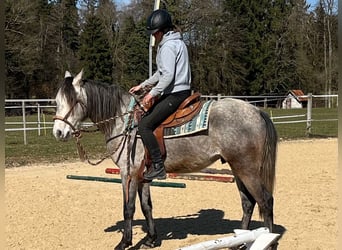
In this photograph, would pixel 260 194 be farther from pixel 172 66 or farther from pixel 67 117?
pixel 67 117

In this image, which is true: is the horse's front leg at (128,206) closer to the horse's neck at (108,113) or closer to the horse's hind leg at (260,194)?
the horse's neck at (108,113)

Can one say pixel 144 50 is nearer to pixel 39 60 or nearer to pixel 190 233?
pixel 39 60

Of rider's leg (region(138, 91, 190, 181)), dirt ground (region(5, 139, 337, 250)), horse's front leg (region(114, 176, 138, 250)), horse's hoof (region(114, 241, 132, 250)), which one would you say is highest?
rider's leg (region(138, 91, 190, 181))

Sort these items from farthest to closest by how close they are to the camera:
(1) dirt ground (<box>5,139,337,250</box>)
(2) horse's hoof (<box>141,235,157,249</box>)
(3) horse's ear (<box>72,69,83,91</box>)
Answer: (1) dirt ground (<box>5,139,337,250</box>) < (2) horse's hoof (<box>141,235,157,249</box>) < (3) horse's ear (<box>72,69,83,91</box>)

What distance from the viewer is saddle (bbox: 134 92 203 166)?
15.5ft

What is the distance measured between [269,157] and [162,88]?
1.32 metres

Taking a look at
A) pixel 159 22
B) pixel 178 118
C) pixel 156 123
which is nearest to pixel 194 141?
pixel 178 118

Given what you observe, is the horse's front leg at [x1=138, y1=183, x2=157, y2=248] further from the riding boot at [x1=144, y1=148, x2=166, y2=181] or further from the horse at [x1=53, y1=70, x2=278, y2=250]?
the riding boot at [x1=144, y1=148, x2=166, y2=181]

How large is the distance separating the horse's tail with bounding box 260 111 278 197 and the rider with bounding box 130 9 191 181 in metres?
0.94

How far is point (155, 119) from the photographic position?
465 cm

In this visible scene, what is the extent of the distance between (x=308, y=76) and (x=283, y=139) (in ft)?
Answer: 80.5

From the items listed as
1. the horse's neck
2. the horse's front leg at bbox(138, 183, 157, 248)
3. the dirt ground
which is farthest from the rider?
the dirt ground

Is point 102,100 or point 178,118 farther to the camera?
point 102,100

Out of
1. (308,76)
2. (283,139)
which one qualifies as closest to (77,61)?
(308,76)
